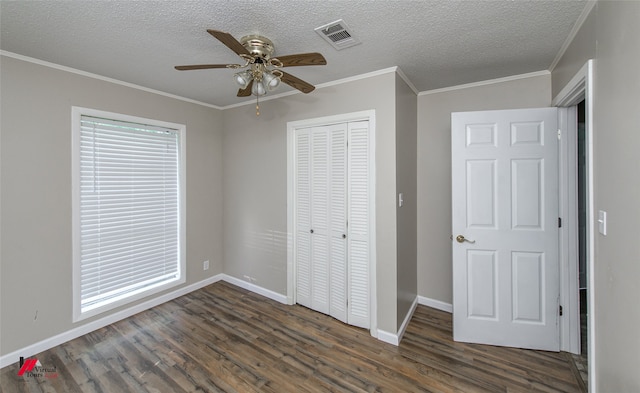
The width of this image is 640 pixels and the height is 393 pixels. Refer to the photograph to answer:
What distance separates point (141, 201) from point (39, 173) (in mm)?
897

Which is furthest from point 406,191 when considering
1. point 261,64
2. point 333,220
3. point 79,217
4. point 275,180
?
point 79,217

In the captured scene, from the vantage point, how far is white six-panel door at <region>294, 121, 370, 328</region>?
268cm

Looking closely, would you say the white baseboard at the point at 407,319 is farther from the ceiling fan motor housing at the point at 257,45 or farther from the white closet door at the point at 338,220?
the ceiling fan motor housing at the point at 257,45

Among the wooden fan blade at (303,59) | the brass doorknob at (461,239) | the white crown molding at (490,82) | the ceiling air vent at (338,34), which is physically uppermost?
the white crown molding at (490,82)

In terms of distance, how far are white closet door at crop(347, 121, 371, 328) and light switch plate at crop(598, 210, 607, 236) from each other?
1568 millimetres

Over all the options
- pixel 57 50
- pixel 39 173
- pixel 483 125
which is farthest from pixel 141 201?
pixel 483 125

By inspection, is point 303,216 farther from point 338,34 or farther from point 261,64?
point 338,34

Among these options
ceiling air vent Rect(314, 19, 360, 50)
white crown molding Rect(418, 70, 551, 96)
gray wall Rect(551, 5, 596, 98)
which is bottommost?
gray wall Rect(551, 5, 596, 98)

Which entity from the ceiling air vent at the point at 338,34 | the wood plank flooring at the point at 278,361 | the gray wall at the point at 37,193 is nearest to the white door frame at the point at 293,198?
the wood plank flooring at the point at 278,361

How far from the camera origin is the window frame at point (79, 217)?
8.34 feet

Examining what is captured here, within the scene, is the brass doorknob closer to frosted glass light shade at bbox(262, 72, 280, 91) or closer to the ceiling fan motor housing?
frosted glass light shade at bbox(262, 72, 280, 91)

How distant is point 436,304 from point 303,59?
298 cm

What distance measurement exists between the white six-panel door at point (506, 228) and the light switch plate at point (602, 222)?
0.87 m

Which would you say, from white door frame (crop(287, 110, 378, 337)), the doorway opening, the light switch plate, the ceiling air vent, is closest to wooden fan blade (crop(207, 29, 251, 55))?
the ceiling air vent
